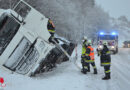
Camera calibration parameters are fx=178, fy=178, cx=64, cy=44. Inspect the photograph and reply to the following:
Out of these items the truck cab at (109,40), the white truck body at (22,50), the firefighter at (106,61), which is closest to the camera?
the white truck body at (22,50)

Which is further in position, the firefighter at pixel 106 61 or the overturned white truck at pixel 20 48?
the firefighter at pixel 106 61

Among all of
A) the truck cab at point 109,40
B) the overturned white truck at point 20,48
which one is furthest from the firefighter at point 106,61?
the truck cab at point 109,40

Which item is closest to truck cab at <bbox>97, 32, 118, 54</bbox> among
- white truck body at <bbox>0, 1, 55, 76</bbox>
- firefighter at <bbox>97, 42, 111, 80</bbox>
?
firefighter at <bbox>97, 42, 111, 80</bbox>

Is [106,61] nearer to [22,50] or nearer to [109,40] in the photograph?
[22,50]

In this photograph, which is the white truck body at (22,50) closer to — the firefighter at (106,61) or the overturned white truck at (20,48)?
the overturned white truck at (20,48)

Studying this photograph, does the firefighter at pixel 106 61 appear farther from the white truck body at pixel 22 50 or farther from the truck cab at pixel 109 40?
the truck cab at pixel 109 40

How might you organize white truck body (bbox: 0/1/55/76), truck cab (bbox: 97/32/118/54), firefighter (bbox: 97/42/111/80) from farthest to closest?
truck cab (bbox: 97/32/118/54), firefighter (bbox: 97/42/111/80), white truck body (bbox: 0/1/55/76)

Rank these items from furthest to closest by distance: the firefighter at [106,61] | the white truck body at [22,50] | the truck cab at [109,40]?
the truck cab at [109,40], the firefighter at [106,61], the white truck body at [22,50]

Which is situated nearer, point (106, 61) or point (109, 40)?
point (106, 61)

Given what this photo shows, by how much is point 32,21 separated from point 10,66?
2.33m

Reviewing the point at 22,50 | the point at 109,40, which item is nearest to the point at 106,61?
the point at 22,50

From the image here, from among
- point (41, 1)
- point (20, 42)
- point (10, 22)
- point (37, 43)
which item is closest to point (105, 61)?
point (37, 43)

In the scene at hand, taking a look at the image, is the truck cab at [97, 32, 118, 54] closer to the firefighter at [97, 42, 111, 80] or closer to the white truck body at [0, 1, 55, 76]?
the firefighter at [97, 42, 111, 80]

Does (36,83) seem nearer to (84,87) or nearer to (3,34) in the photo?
(84,87)
